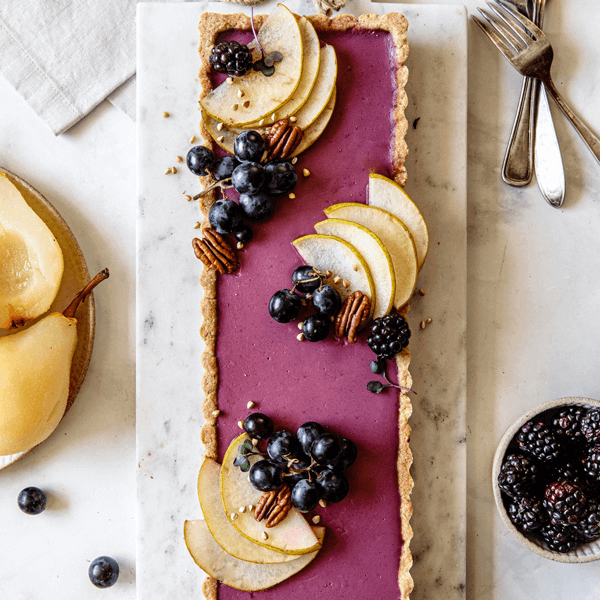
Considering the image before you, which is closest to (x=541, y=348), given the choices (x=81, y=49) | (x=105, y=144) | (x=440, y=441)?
(x=440, y=441)

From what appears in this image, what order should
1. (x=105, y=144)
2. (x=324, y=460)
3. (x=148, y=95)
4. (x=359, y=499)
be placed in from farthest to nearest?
1. (x=105, y=144)
2. (x=148, y=95)
3. (x=359, y=499)
4. (x=324, y=460)

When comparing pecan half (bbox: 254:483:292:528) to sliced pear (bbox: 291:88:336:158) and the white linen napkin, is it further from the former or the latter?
the white linen napkin

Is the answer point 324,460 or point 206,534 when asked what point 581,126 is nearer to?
point 324,460

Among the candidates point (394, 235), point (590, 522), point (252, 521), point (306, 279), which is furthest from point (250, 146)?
point (590, 522)

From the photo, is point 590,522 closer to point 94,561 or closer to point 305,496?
point 305,496

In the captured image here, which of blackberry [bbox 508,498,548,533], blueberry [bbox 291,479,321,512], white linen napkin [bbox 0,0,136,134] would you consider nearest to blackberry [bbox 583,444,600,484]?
blackberry [bbox 508,498,548,533]

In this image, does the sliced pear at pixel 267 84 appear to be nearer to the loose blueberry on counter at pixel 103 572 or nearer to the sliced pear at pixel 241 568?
the sliced pear at pixel 241 568

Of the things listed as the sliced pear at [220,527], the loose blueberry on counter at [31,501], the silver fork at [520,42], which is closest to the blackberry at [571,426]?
the sliced pear at [220,527]
